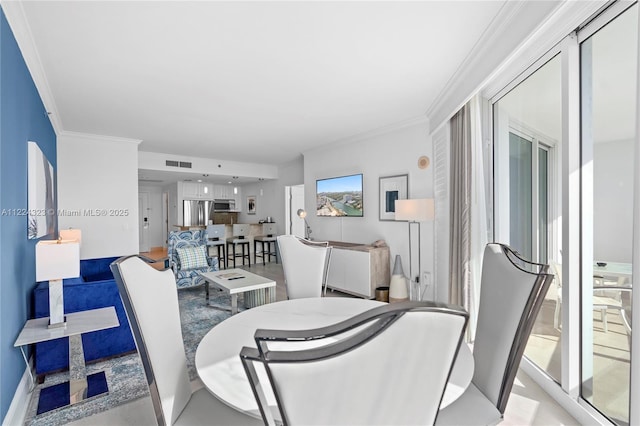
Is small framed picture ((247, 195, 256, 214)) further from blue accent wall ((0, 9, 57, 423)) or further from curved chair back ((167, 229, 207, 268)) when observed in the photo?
blue accent wall ((0, 9, 57, 423))

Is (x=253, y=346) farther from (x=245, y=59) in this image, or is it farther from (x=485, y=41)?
(x=485, y=41)

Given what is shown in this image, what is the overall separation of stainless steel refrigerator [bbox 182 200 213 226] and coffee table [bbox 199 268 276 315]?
539 cm

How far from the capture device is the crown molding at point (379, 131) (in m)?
4.11

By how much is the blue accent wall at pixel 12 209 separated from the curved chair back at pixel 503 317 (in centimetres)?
262

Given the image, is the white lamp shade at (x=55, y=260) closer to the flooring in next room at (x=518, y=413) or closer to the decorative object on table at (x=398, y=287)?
the flooring in next room at (x=518, y=413)

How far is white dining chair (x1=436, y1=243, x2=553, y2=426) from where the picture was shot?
1104mm

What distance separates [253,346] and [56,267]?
175 cm

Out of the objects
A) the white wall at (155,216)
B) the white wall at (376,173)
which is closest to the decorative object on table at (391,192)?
the white wall at (376,173)

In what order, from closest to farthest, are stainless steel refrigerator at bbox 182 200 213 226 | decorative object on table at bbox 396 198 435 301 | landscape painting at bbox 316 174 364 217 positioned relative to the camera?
1. decorative object on table at bbox 396 198 435 301
2. landscape painting at bbox 316 174 364 217
3. stainless steel refrigerator at bbox 182 200 213 226

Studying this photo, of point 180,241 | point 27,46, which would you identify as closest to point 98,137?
point 180,241

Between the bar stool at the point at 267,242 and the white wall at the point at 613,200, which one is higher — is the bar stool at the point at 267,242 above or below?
below

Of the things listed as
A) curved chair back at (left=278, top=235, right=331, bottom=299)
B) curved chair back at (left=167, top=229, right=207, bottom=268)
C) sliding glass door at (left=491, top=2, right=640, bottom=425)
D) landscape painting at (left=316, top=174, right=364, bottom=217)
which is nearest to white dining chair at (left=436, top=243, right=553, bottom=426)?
sliding glass door at (left=491, top=2, right=640, bottom=425)

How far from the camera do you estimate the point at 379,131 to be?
4676mm

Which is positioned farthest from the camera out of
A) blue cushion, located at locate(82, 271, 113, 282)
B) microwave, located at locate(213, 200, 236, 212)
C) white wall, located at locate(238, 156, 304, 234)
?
microwave, located at locate(213, 200, 236, 212)
